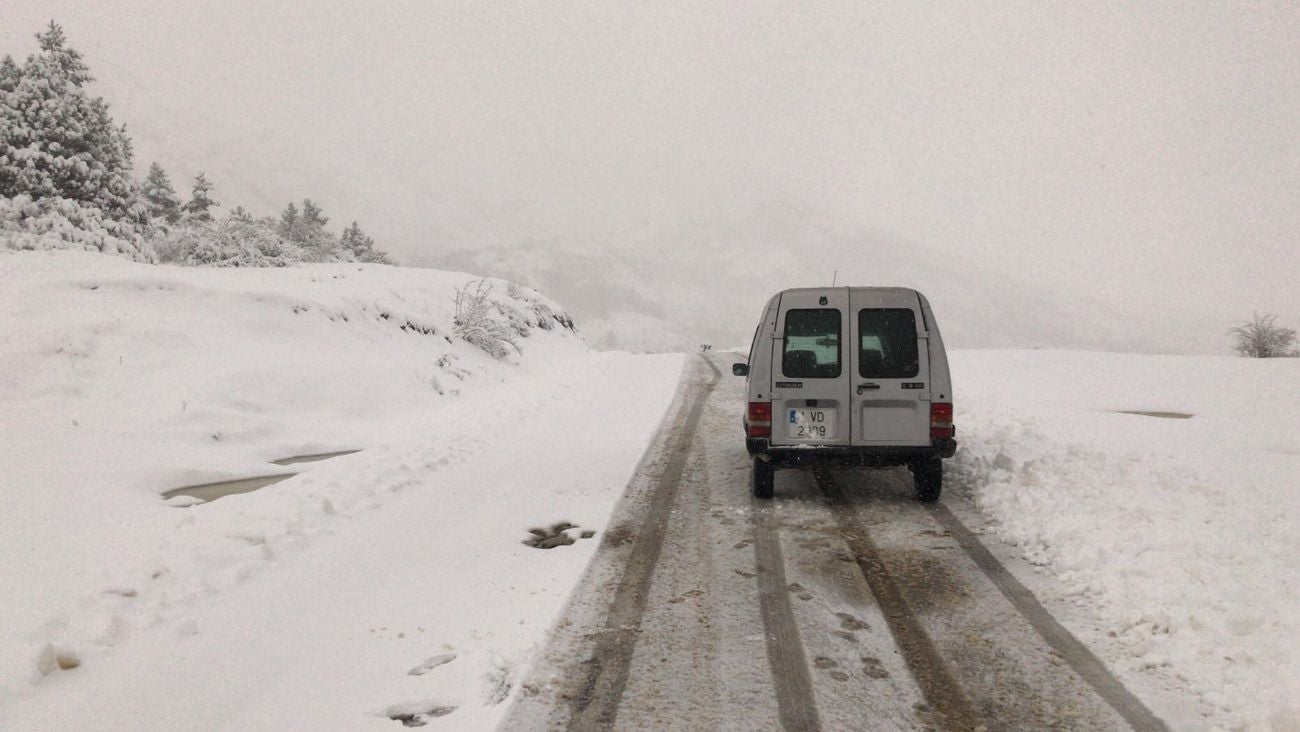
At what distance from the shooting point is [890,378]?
6191mm

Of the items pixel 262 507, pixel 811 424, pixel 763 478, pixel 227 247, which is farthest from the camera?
pixel 227 247

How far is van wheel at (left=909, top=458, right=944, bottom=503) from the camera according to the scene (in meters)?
6.35

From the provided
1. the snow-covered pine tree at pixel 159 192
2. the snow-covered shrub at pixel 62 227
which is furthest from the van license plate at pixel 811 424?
the snow-covered pine tree at pixel 159 192

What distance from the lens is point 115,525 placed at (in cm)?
538

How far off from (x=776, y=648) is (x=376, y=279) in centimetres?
2042

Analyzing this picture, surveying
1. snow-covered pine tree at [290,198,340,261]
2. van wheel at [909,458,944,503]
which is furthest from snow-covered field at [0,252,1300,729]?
snow-covered pine tree at [290,198,340,261]

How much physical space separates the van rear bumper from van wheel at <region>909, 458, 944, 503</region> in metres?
0.13

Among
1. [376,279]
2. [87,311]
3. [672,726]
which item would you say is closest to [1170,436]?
[672,726]

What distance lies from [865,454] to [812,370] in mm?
978

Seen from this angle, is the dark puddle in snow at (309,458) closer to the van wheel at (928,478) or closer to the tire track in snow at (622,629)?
the tire track in snow at (622,629)

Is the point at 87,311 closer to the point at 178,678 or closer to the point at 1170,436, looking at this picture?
the point at 178,678

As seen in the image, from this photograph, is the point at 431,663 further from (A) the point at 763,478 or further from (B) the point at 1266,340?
(B) the point at 1266,340

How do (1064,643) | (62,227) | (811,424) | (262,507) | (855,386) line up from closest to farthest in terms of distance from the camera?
(1064,643) < (262,507) < (855,386) < (811,424) < (62,227)

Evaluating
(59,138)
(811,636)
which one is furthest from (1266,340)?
(59,138)
